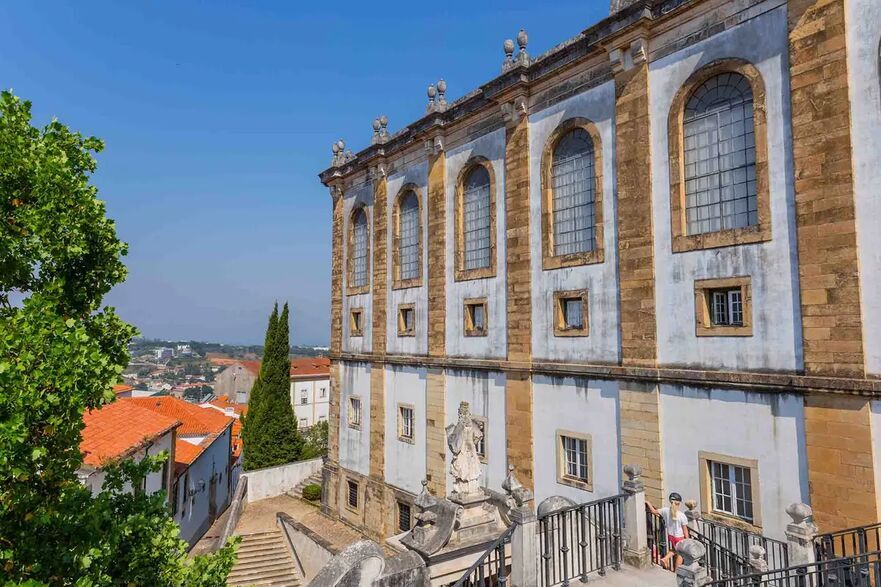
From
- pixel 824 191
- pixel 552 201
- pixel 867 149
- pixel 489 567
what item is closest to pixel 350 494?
pixel 552 201

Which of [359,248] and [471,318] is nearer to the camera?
[471,318]

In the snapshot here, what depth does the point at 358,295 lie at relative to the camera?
2462 cm

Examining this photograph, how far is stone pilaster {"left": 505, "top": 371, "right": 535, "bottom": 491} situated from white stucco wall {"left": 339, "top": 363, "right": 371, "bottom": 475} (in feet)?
28.3

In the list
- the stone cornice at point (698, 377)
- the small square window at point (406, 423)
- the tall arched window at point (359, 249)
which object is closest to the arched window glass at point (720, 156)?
the stone cornice at point (698, 377)

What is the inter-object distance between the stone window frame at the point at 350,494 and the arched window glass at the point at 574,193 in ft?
44.4

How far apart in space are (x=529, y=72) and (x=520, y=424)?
10272 millimetres

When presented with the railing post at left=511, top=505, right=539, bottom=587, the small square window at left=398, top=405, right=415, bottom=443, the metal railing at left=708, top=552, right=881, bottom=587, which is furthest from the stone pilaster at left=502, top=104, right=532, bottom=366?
the metal railing at left=708, top=552, right=881, bottom=587

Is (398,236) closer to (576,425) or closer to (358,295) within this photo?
(358,295)

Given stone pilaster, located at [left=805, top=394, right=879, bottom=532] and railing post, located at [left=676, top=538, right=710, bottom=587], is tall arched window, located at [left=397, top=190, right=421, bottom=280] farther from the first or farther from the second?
railing post, located at [left=676, top=538, right=710, bottom=587]

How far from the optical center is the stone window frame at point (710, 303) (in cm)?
1127

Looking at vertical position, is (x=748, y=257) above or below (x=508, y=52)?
below

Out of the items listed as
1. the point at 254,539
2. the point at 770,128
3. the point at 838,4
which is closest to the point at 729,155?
the point at 770,128

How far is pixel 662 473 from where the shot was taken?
12305mm

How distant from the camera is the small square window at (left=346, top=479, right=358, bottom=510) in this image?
2305 cm
